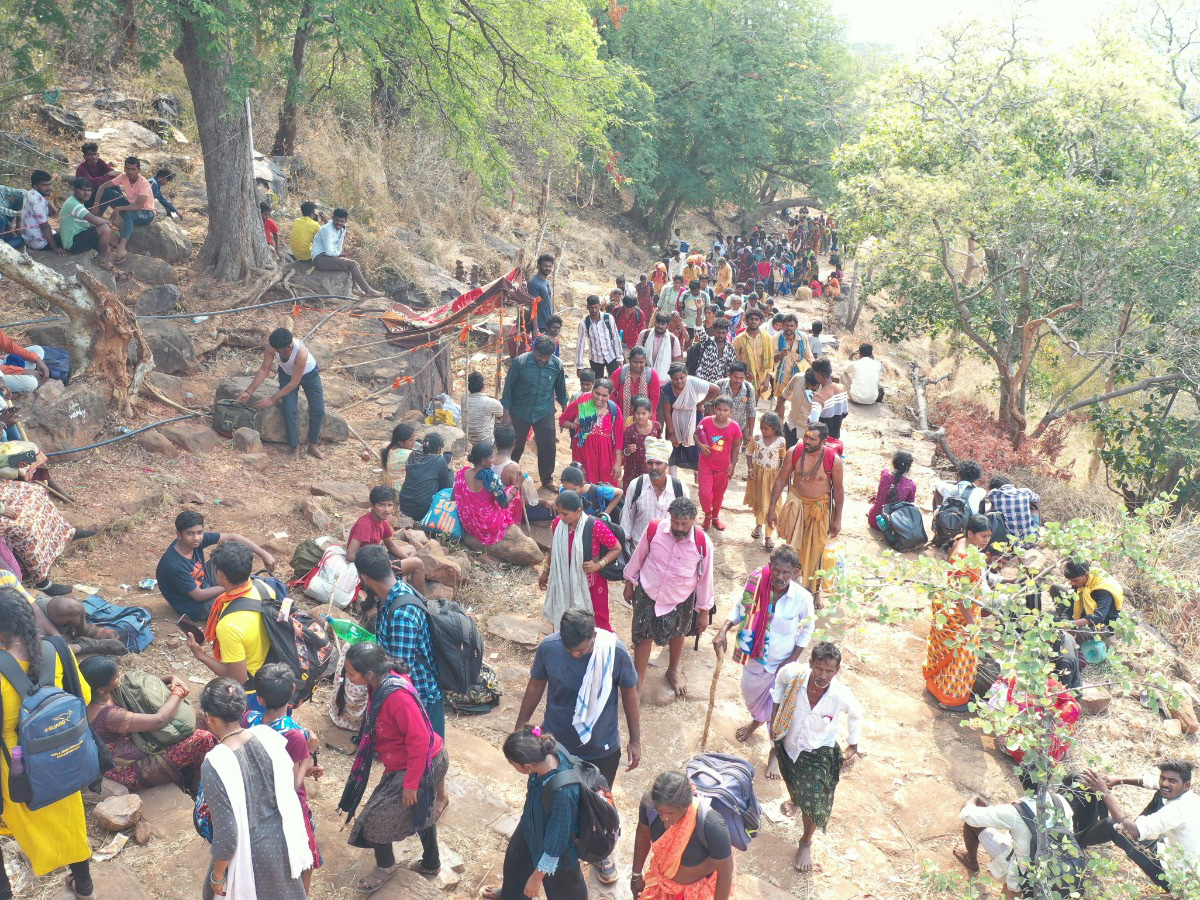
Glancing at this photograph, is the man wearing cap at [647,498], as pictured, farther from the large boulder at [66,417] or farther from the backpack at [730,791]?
the large boulder at [66,417]

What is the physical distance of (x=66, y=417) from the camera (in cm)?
741

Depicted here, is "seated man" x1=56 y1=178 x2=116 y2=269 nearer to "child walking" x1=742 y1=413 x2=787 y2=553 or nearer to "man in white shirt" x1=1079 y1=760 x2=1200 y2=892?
"child walking" x1=742 y1=413 x2=787 y2=553

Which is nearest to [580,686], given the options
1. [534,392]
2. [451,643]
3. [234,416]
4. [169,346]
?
[451,643]

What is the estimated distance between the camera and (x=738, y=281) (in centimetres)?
2302

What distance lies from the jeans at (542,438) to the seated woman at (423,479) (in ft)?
3.36

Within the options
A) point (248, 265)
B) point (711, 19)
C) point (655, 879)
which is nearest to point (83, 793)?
point (655, 879)

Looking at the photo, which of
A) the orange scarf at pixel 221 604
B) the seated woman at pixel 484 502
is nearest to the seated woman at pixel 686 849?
the orange scarf at pixel 221 604

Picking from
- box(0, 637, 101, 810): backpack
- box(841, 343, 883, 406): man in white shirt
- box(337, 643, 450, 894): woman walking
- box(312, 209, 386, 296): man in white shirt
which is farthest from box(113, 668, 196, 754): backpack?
box(841, 343, 883, 406): man in white shirt

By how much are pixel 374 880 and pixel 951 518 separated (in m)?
6.17

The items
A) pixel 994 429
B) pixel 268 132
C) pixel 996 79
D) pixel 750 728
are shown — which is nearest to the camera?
pixel 750 728

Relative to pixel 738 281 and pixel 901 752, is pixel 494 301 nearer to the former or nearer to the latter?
pixel 901 752

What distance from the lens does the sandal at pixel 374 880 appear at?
13.2 ft

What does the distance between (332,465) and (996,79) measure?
12.5 meters

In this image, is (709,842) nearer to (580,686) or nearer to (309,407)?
(580,686)
